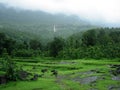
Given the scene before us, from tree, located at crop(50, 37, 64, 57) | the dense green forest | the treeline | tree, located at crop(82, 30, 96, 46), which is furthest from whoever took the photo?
tree, located at crop(82, 30, 96, 46)

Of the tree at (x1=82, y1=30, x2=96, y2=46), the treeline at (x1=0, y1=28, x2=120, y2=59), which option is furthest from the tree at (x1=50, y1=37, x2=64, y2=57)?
the tree at (x1=82, y1=30, x2=96, y2=46)

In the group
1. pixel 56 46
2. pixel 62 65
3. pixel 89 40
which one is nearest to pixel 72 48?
pixel 56 46

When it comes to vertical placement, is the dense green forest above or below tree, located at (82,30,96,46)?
below

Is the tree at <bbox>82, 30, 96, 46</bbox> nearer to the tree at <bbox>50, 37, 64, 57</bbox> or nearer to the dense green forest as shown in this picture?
the dense green forest

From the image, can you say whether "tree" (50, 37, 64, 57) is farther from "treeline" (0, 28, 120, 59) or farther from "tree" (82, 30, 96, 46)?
"tree" (82, 30, 96, 46)

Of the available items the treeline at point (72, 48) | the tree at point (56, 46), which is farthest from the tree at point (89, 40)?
the tree at point (56, 46)

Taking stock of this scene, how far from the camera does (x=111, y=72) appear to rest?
68.0 meters

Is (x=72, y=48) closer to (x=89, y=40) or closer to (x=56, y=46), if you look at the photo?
(x=56, y=46)

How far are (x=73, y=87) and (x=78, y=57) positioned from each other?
76194 millimetres

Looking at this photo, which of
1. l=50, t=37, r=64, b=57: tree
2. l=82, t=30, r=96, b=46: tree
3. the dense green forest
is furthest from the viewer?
l=82, t=30, r=96, b=46: tree

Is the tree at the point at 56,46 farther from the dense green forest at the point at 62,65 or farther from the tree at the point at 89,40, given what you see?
the tree at the point at 89,40

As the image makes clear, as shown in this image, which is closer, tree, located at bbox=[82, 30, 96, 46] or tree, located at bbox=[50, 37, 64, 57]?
tree, located at bbox=[50, 37, 64, 57]

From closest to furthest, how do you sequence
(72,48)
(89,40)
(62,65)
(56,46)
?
(62,65)
(72,48)
(56,46)
(89,40)

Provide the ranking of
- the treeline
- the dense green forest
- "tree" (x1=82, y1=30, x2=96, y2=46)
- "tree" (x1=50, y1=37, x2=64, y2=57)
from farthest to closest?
"tree" (x1=82, y1=30, x2=96, y2=46) → "tree" (x1=50, y1=37, x2=64, y2=57) → the treeline → the dense green forest
